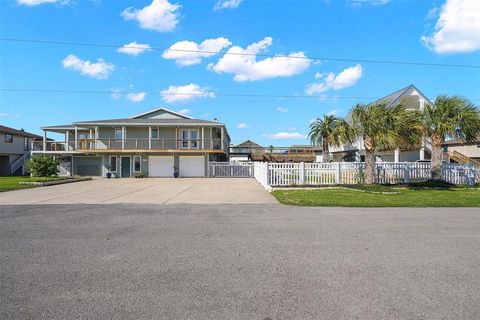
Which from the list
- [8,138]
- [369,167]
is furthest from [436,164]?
[8,138]

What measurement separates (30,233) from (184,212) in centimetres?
397

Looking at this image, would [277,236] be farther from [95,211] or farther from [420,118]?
[420,118]

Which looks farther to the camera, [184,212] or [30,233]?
[184,212]

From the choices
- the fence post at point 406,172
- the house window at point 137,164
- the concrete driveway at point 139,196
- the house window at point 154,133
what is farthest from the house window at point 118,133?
the fence post at point 406,172

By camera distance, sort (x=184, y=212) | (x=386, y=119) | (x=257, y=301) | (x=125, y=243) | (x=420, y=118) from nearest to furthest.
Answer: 1. (x=257, y=301)
2. (x=125, y=243)
3. (x=184, y=212)
4. (x=386, y=119)
5. (x=420, y=118)

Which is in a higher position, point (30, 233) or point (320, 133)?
point (320, 133)

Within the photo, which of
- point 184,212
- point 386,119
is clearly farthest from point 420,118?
point 184,212

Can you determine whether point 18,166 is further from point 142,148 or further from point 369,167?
point 369,167

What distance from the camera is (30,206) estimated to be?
37.4 ft

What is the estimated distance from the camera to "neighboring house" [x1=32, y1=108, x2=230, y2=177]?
107 feet

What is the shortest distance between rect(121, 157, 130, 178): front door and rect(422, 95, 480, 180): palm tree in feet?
85.1

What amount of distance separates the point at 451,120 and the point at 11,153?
144 ft

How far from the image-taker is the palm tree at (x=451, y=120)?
17422 millimetres

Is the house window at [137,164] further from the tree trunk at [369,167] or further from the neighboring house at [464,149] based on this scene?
the neighboring house at [464,149]
